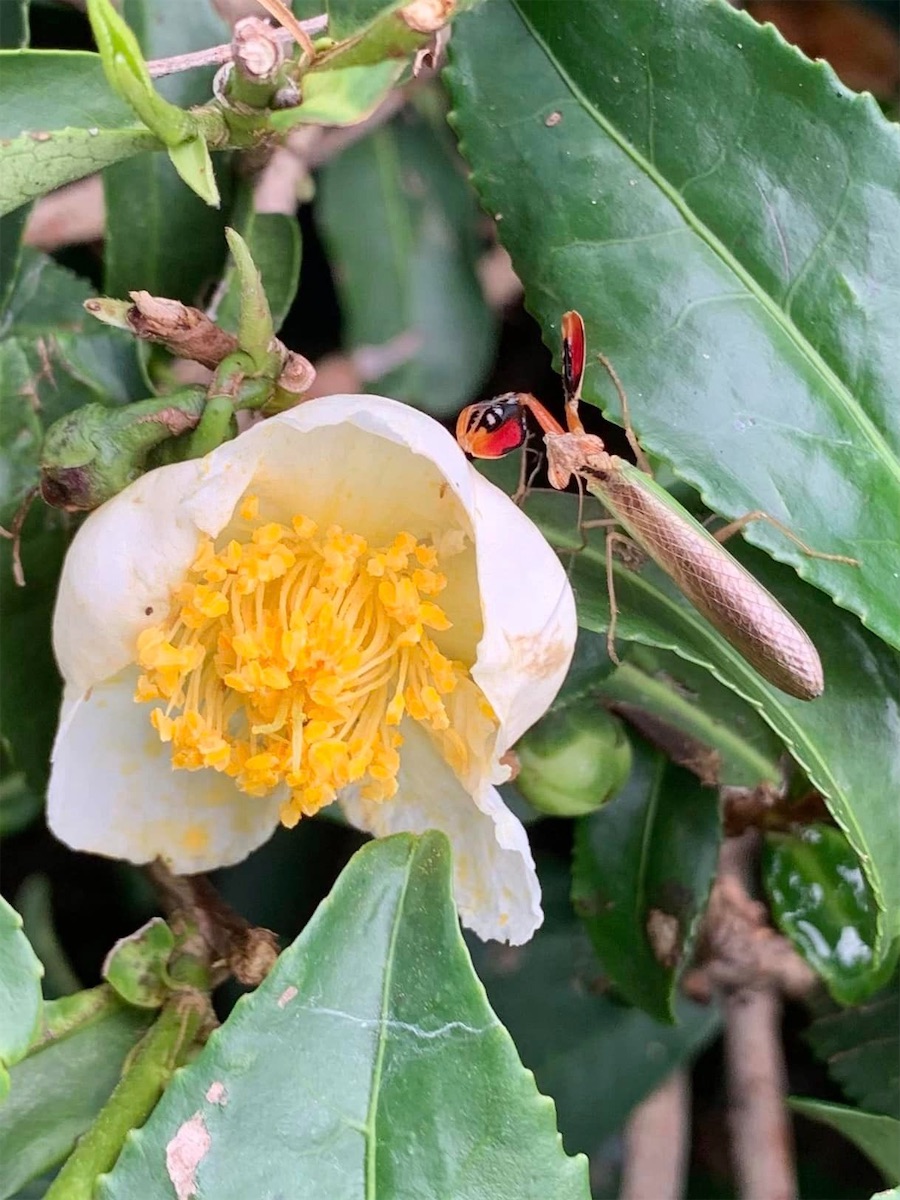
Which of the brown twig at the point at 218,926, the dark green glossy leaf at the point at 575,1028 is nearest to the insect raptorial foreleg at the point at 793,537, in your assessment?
the brown twig at the point at 218,926

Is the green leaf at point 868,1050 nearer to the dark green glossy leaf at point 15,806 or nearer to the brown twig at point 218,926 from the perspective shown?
the brown twig at point 218,926

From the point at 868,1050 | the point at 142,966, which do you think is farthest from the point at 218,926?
the point at 868,1050

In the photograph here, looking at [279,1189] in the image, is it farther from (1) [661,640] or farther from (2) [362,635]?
(1) [661,640]

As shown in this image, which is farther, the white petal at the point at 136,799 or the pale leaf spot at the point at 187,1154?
the white petal at the point at 136,799

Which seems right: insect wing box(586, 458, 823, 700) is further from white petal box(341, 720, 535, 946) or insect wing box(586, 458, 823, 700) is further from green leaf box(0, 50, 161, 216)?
green leaf box(0, 50, 161, 216)

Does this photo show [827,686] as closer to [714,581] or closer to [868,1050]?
[714,581]

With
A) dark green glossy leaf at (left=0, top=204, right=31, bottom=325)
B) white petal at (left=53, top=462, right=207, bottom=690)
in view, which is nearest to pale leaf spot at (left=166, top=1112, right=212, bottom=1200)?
white petal at (left=53, top=462, right=207, bottom=690)
